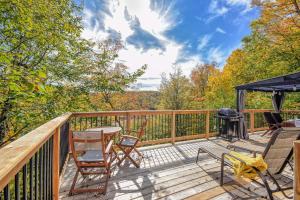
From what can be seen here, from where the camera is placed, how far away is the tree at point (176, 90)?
45.3 feet

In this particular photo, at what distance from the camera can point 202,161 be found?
4.06 metres

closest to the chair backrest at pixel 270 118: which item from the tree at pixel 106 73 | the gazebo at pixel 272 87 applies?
the gazebo at pixel 272 87

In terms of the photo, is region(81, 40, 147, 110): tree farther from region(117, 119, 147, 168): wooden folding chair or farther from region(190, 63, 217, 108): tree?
region(190, 63, 217, 108): tree

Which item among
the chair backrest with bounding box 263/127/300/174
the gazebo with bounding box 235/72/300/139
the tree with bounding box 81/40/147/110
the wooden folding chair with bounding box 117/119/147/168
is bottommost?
the wooden folding chair with bounding box 117/119/147/168

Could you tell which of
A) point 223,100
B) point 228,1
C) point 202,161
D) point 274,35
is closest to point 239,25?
point 274,35

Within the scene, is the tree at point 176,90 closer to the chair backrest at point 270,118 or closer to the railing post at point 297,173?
the chair backrest at point 270,118

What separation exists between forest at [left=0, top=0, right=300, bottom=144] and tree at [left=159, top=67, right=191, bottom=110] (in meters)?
0.08

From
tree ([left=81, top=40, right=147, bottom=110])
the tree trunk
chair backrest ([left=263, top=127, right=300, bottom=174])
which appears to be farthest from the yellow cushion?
tree ([left=81, top=40, right=147, bottom=110])

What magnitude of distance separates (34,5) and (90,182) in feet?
14.6

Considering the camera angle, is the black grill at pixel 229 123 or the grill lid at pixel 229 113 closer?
the black grill at pixel 229 123

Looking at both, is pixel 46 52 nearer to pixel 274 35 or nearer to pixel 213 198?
pixel 213 198

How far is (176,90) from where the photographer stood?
13.9m

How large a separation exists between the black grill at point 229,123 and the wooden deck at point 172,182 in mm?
2503

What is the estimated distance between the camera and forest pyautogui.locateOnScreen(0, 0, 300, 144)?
3.94m
